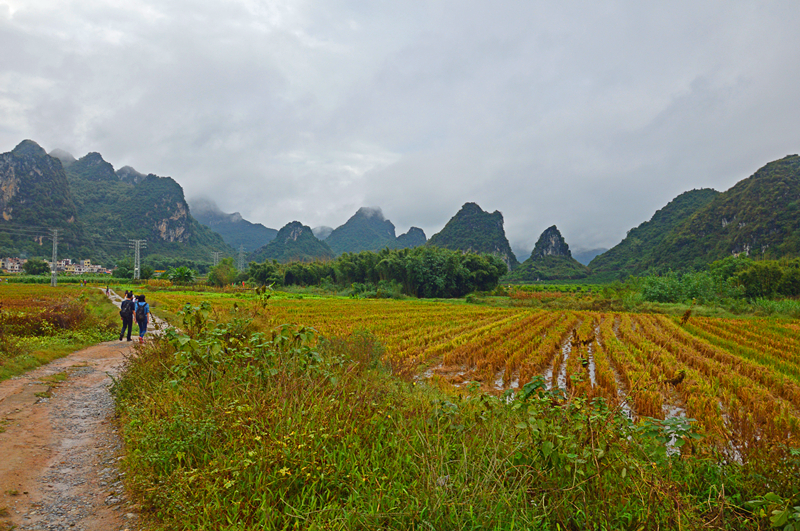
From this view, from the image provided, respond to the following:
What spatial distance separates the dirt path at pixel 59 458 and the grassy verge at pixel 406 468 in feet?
0.89

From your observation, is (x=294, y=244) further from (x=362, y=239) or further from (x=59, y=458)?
(x=59, y=458)

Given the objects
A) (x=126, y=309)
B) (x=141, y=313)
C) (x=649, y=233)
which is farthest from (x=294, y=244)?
(x=141, y=313)

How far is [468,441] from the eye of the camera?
3.08m

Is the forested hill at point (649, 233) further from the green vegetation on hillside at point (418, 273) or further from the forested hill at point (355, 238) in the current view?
the forested hill at point (355, 238)

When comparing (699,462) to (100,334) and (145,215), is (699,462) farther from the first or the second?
(145,215)

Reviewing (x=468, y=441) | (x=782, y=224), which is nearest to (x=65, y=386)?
(x=468, y=441)

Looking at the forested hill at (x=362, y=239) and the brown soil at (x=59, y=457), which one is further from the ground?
the forested hill at (x=362, y=239)

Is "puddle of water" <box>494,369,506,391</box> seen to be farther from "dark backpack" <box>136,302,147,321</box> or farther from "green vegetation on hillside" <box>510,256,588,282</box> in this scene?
"green vegetation on hillside" <box>510,256,588,282</box>

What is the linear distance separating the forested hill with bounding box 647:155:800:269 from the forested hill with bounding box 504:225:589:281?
76.5 feet

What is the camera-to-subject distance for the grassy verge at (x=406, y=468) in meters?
2.20

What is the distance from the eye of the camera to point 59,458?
3586 millimetres

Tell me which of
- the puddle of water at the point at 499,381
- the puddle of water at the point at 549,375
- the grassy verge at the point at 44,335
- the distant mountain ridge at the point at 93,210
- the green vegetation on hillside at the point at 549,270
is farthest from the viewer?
the green vegetation on hillside at the point at 549,270

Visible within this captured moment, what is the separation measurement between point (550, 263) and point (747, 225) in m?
49.1

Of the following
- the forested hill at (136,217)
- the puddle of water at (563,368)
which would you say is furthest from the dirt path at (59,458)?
the forested hill at (136,217)
